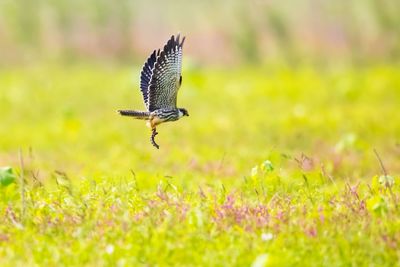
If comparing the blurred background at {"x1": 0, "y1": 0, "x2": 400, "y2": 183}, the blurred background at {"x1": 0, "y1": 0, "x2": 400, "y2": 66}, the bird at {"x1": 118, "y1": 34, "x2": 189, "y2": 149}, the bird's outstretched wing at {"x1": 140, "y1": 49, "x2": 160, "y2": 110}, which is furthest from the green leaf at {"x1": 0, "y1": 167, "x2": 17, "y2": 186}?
the blurred background at {"x1": 0, "y1": 0, "x2": 400, "y2": 66}

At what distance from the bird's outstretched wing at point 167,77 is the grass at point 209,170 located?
650 mm

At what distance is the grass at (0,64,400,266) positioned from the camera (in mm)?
5922

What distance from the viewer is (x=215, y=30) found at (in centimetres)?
2212

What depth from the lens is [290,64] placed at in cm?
2072

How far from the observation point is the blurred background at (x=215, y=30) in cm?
2066

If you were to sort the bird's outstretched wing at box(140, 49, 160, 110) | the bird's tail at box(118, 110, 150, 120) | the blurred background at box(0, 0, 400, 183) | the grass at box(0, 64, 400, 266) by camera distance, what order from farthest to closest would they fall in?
1. the blurred background at box(0, 0, 400, 183)
2. the bird's outstretched wing at box(140, 49, 160, 110)
3. the bird's tail at box(118, 110, 150, 120)
4. the grass at box(0, 64, 400, 266)

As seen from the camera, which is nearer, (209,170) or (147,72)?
(147,72)

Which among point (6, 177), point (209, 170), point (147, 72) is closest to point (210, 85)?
point (209, 170)

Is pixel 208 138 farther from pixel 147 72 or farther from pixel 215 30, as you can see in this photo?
pixel 215 30

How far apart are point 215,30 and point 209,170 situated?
1240 cm

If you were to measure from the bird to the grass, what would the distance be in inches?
21.2

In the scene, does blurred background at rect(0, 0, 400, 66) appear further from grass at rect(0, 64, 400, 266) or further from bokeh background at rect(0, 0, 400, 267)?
grass at rect(0, 64, 400, 266)

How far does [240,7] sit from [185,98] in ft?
18.3

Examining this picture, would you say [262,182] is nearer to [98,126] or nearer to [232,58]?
[98,126]
